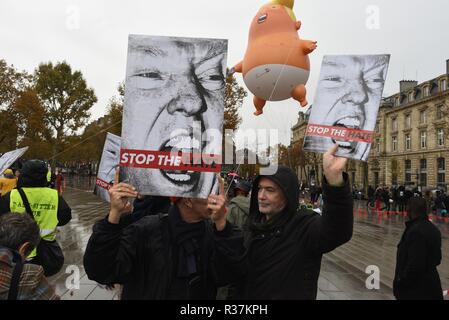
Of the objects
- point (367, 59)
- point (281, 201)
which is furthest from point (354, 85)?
point (281, 201)

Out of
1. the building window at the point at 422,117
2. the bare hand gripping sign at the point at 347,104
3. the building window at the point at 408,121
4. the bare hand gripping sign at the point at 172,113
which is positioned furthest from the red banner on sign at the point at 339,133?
the building window at the point at 408,121

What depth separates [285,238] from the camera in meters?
2.19

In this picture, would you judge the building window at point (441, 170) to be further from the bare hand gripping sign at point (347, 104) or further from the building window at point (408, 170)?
the bare hand gripping sign at point (347, 104)

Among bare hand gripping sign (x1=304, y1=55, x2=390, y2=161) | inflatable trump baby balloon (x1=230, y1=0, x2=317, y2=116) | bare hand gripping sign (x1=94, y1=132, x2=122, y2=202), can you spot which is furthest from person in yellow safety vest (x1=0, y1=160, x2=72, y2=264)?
bare hand gripping sign (x1=304, y1=55, x2=390, y2=161)

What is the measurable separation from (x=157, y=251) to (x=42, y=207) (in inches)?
97.1

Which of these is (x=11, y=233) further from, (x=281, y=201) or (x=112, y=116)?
(x=112, y=116)

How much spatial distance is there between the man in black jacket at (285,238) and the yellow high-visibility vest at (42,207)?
2483mm

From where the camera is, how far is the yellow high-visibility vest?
388 centimetres

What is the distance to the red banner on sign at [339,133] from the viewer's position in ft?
10.2

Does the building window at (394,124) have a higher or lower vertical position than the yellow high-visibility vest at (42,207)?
higher

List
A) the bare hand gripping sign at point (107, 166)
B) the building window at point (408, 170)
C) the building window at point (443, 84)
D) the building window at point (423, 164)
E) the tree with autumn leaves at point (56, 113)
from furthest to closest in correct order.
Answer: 1. the building window at point (408, 170)
2. the building window at point (423, 164)
3. the building window at point (443, 84)
4. the tree with autumn leaves at point (56, 113)
5. the bare hand gripping sign at point (107, 166)

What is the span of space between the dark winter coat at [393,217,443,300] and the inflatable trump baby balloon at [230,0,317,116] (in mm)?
1737

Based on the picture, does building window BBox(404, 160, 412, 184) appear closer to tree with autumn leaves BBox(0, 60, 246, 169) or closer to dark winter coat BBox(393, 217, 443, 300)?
tree with autumn leaves BBox(0, 60, 246, 169)

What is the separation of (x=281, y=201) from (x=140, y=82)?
1.09m
